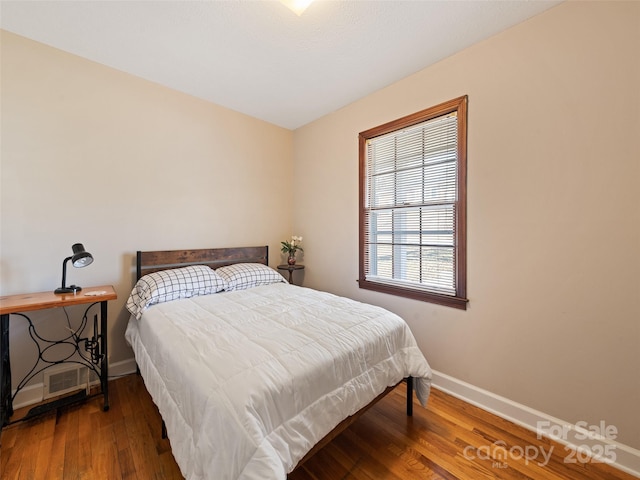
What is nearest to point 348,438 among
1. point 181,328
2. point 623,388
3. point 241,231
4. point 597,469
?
point 181,328

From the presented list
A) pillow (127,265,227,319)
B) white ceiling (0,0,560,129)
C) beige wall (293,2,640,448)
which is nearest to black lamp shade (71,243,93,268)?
pillow (127,265,227,319)

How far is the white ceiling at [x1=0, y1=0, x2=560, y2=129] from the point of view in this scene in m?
1.63

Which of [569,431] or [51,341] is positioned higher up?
[51,341]

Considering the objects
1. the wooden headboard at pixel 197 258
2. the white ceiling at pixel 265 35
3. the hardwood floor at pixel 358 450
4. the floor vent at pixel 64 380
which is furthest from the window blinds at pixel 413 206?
the floor vent at pixel 64 380

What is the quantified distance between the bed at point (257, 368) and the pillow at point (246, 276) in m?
0.31

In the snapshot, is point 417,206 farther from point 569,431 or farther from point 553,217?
point 569,431

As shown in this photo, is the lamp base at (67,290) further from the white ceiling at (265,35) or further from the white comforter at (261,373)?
the white ceiling at (265,35)

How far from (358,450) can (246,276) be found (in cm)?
176

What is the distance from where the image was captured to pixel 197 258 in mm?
2693

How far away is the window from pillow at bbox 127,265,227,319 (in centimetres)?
154

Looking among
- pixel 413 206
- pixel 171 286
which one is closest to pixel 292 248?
pixel 171 286

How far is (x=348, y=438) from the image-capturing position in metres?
1.61

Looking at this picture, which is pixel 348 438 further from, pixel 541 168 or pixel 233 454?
pixel 541 168

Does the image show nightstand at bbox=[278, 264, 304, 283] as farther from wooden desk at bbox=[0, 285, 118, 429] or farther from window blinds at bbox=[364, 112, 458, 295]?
wooden desk at bbox=[0, 285, 118, 429]
